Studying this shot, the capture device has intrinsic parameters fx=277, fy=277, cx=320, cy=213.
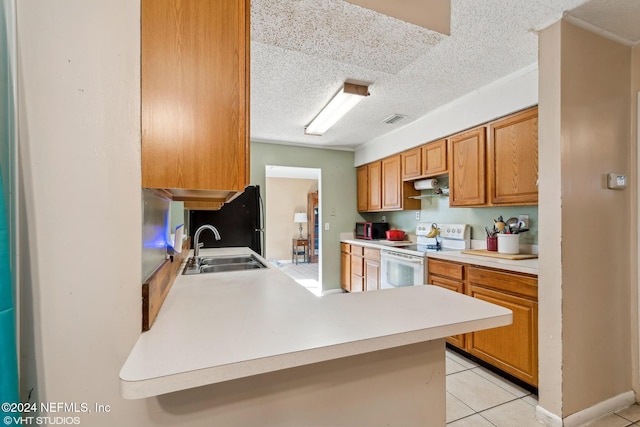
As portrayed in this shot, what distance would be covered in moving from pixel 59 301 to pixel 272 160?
3546mm

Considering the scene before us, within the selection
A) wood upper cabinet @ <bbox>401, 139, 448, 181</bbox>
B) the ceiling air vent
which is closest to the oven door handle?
wood upper cabinet @ <bbox>401, 139, 448, 181</bbox>

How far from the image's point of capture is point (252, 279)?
1.58 m

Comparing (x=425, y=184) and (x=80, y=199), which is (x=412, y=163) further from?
(x=80, y=199)

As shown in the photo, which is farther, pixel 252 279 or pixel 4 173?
pixel 252 279

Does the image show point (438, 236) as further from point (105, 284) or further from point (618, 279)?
point (105, 284)

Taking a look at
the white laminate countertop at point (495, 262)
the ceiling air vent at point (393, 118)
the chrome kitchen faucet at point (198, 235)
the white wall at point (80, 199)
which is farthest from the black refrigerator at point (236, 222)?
the white wall at point (80, 199)

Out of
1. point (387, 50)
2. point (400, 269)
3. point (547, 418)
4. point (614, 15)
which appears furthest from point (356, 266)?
point (614, 15)

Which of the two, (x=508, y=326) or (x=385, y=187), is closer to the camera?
(x=508, y=326)

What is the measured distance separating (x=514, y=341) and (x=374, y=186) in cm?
263

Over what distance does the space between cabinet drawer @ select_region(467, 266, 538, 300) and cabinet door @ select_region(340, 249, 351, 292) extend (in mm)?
2170

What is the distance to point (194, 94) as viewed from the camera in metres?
0.91

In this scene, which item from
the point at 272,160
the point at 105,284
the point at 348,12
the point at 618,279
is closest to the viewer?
the point at 105,284

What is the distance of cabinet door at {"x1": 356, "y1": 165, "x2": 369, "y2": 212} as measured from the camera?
439cm

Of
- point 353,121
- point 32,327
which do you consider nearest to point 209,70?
point 32,327
